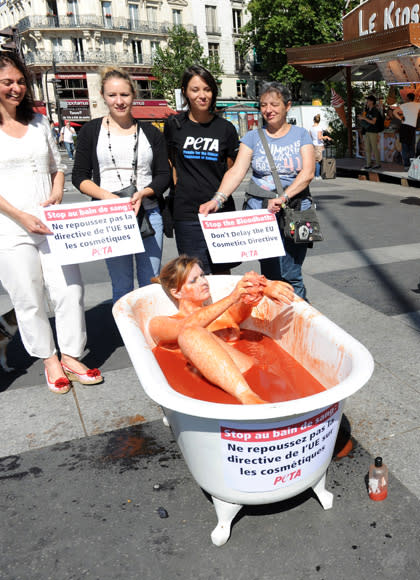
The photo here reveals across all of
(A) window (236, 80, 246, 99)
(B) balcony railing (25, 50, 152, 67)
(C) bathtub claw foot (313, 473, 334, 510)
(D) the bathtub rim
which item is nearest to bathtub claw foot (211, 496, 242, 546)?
(C) bathtub claw foot (313, 473, 334, 510)

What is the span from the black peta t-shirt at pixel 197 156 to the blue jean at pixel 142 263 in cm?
21

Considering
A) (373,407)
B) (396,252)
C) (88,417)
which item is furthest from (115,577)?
(396,252)

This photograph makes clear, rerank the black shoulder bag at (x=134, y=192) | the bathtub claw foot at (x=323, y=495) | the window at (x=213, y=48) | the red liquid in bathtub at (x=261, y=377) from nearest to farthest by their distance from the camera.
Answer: the bathtub claw foot at (x=323, y=495) < the red liquid in bathtub at (x=261, y=377) < the black shoulder bag at (x=134, y=192) < the window at (x=213, y=48)

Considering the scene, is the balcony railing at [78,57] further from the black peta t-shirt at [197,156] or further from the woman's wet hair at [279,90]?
the woman's wet hair at [279,90]

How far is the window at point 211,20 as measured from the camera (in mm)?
50688

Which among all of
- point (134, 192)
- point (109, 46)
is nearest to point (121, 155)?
point (134, 192)

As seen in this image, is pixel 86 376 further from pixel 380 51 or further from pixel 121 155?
pixel 380 51

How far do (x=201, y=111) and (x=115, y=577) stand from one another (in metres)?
2.90

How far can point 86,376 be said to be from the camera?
354 centimetres

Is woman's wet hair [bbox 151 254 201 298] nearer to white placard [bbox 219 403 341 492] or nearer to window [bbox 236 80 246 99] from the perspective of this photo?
white placard [bbox 219 403 341 492]

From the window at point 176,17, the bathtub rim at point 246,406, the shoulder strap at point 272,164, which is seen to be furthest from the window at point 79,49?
the bathtub rim at point 246,406

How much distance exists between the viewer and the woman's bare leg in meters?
2.25

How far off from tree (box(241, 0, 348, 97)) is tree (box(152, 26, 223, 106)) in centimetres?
539

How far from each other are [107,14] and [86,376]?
54.0 m
